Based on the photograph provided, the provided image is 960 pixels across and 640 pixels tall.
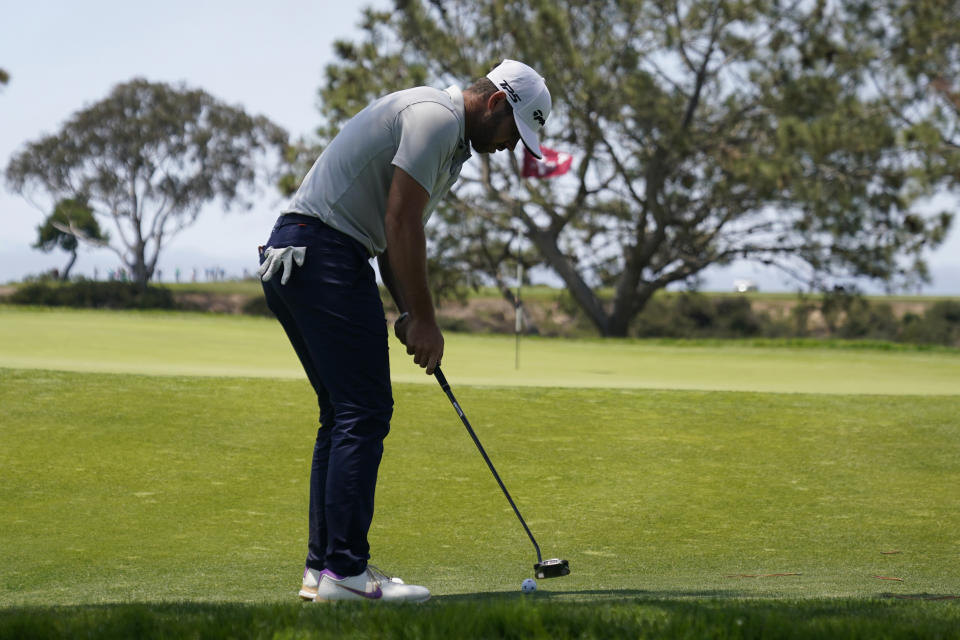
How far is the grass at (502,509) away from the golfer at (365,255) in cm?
35

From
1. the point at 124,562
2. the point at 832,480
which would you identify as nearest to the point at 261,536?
the point at 124,562

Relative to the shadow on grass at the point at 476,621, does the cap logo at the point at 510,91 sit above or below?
above

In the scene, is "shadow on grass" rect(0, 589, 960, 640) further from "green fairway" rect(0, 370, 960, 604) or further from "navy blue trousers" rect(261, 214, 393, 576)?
"green fairway" rect(0, 370, 960, 604)

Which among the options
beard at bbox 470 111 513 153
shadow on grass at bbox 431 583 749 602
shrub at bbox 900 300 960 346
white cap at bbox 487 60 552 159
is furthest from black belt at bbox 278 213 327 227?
shrub at bbox 900 300 960 346

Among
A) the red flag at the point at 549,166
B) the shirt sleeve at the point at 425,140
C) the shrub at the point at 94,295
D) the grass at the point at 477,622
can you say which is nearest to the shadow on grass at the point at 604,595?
the grass at the point at 477,622

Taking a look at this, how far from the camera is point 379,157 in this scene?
3547 millimetres

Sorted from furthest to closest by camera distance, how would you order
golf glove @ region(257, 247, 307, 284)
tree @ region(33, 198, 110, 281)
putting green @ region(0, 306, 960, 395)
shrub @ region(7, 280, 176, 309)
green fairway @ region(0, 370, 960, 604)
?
tree @ region(33, 198, 110, 281)
shrub @ region(7, 280, 176, 309)
putting green @ region(0, 306, 960, 395)
green fairway @ region(0, 370, 960, 604)
golf glove @ region(257, 247, 307, 284)

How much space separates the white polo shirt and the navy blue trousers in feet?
0.20

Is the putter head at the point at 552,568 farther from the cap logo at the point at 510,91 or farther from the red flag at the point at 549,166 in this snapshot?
the red flag at the point at 549,166

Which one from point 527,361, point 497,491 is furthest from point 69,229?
point 497,491

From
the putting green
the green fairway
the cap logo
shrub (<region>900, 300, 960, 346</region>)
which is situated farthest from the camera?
shrub (<region>900, 300, 960, 346</region>)

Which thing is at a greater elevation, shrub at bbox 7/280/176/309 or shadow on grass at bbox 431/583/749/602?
shrub at bbox 7/280/176/309

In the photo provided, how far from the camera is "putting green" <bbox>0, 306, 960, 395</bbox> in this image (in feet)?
31.8

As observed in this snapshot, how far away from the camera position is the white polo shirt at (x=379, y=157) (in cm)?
347
